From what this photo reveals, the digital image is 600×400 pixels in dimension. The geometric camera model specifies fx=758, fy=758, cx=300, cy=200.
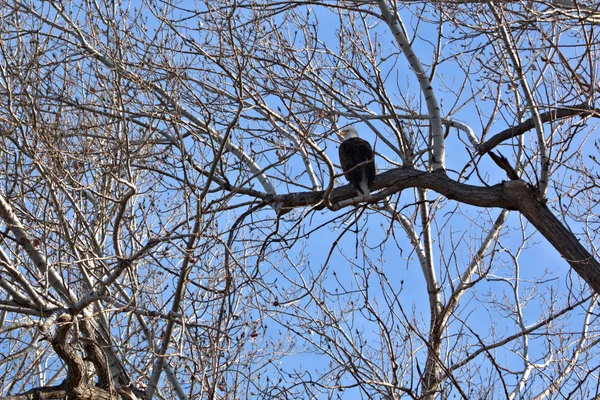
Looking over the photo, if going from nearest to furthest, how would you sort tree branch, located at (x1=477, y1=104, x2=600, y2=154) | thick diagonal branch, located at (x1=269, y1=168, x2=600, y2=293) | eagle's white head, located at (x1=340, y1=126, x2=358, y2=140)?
thick diagonal branch, located at (x1=269, y1=168, x2=600, y2=293)
tree branch, located at (x1=477, y1=104, x2=600, y2=154)
eagle's white head, located at (x1=340, y1=126, x2=358, y2=140)

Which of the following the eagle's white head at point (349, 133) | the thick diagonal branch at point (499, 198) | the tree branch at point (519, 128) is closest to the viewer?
the thick diagonal branch at point (499, 198)

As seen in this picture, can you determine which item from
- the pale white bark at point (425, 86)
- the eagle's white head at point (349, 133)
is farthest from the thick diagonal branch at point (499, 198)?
the eagle's white head at point (349, 133)

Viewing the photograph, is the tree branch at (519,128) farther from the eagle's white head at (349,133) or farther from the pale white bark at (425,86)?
the eagle's white head at (349,133)

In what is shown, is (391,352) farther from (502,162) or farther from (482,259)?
(482,259)

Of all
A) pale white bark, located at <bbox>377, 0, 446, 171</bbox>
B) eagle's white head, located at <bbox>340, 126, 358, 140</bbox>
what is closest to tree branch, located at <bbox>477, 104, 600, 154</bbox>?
pale white bark, located at <bbox>377, 0, 446, 171</bbox>

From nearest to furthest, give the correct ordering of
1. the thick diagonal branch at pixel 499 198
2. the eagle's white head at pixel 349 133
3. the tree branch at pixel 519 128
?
the thick diagonal branch at pixel 499 198
the tree branch at pixel 519 128
the eagle's white head at pixel 349 133

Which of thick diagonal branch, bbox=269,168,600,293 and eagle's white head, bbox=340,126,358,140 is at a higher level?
eagle's white head, bbox=340,126,358,140

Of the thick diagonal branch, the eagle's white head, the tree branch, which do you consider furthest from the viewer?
the eagle's white head

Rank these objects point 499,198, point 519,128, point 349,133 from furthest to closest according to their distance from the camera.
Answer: point 349,133 → point 519,128 → point 499,198

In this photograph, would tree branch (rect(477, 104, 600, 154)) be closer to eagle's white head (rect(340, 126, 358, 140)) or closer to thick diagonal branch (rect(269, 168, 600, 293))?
thick diagonal branch (rect(269, 168, 600, 293))

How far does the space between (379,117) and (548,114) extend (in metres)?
1.64

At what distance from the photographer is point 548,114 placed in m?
5.76

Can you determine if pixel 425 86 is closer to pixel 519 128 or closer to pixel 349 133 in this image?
pixel 519 128

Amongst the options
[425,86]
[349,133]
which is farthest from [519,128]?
[349,133]
